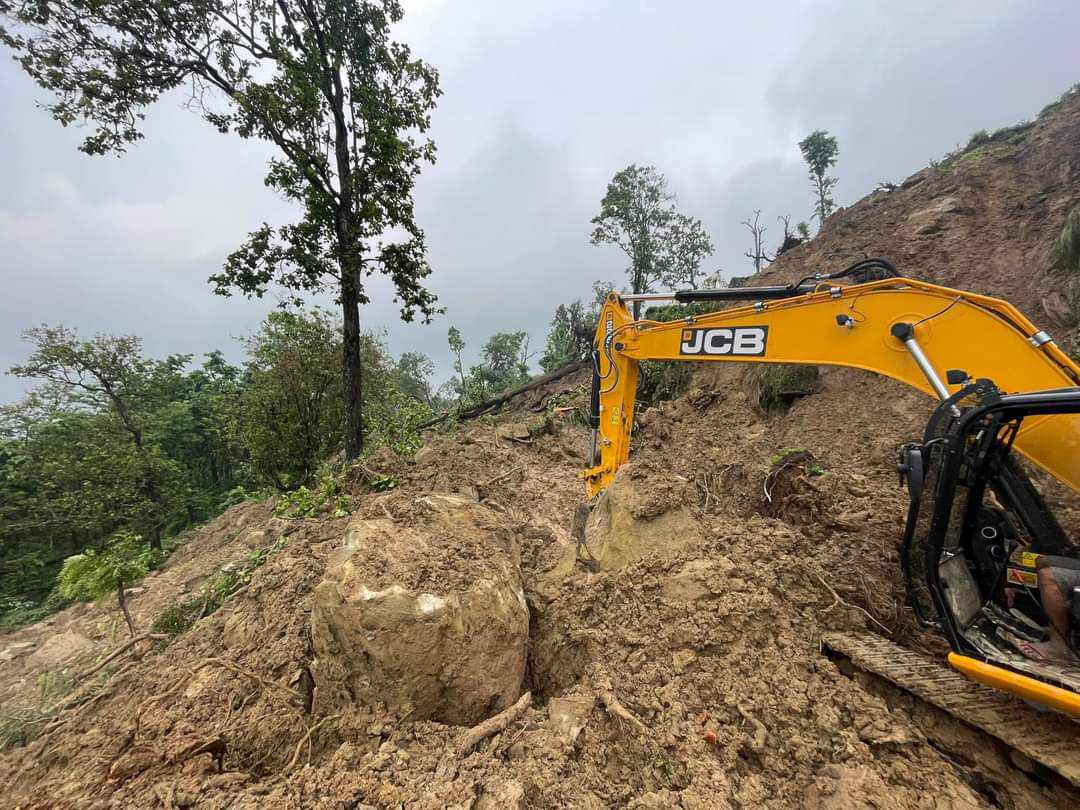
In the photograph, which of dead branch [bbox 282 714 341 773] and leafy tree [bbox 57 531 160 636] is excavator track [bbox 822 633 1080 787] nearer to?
dead branch [bbox 282 714 341 773]

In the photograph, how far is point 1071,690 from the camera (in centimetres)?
171

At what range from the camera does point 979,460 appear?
7.84 feet

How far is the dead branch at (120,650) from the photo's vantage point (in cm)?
315

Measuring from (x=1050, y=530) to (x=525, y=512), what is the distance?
4.56 m

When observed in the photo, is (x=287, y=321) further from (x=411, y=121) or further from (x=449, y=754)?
(x=449, y=754)

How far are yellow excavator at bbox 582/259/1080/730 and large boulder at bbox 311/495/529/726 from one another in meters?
2.30

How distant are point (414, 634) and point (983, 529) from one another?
3374mm

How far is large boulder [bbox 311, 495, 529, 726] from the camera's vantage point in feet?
7.02

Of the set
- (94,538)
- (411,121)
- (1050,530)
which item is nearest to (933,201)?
(1050,530)

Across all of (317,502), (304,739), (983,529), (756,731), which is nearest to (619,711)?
(756,731)

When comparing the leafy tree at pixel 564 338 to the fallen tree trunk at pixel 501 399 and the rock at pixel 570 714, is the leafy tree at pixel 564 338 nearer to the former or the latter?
the fallen tree trunk at pixel 501 399

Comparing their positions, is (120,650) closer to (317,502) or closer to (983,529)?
(317,502)

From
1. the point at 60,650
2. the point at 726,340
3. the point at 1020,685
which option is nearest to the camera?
the point at 1020,685

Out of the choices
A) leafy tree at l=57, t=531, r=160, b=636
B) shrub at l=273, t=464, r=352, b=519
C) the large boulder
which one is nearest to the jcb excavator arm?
the large boulder
